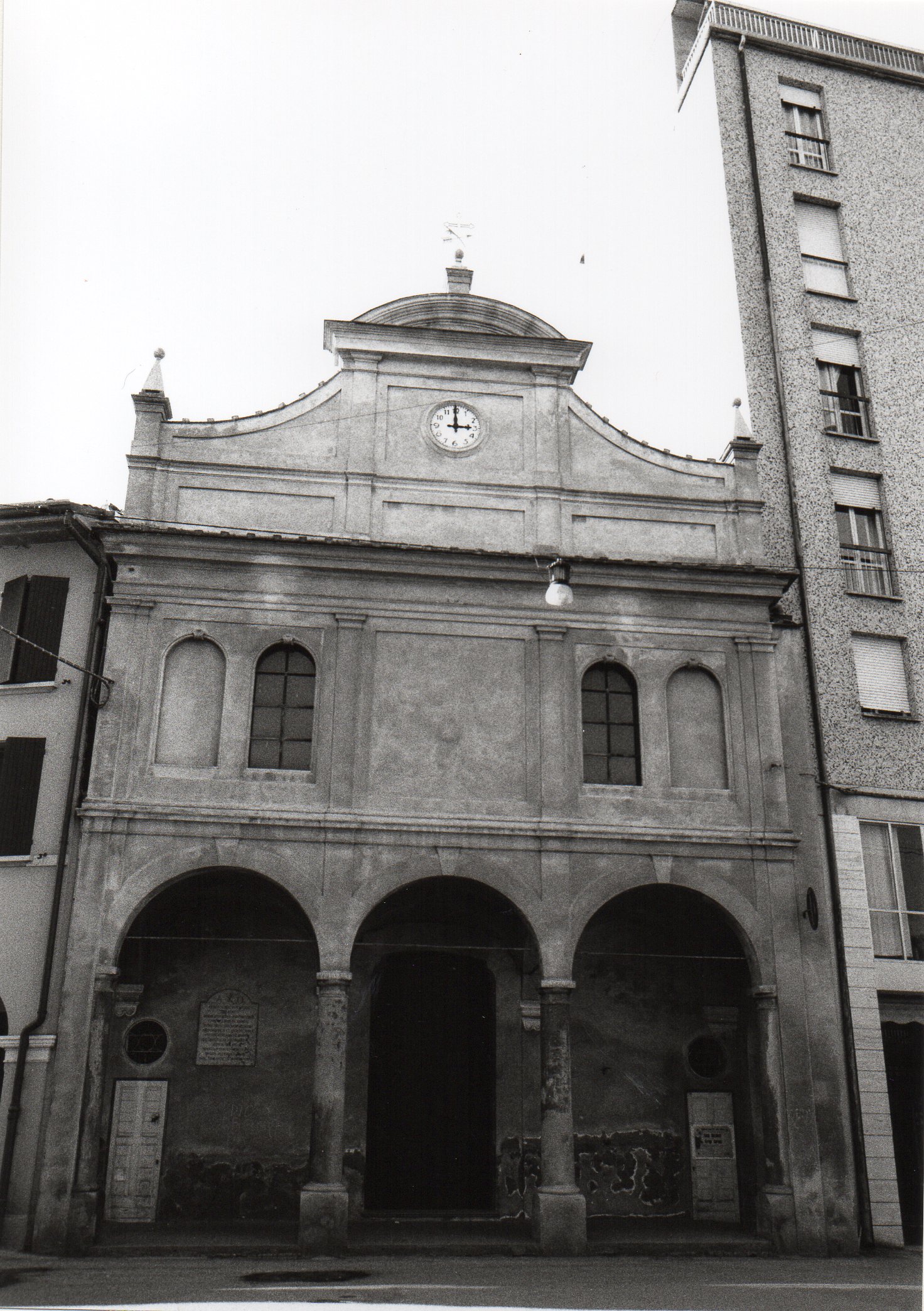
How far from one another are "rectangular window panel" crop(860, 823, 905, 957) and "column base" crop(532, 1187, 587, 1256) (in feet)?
19.1

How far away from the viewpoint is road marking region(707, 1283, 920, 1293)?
11.9 meters

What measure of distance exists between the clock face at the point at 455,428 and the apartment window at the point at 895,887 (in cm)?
829

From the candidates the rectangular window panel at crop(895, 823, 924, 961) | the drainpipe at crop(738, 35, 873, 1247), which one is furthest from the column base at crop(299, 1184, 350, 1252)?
the rectangular window panel at crop(895, 823, 924, 961)

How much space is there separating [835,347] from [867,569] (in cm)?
448

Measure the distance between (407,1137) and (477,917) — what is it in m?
3.18

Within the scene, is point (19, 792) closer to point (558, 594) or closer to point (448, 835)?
point (448, 835)

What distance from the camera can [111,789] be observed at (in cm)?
1502

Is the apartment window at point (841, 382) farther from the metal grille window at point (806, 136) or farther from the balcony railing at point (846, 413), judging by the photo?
the metal grille window at point (806, 136)

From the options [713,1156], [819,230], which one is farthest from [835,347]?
[713,1156]

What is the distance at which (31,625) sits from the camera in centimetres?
1650

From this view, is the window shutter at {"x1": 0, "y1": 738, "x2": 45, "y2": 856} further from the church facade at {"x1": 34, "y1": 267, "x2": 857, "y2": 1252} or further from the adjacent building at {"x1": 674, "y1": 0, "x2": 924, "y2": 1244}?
the adjacent building at {"x1": 674, "y1": 0, "x2": 924, "y2": 1244}

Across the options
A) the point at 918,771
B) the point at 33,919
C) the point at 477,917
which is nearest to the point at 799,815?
the point at 918,771

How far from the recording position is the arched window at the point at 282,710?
15.7 meters

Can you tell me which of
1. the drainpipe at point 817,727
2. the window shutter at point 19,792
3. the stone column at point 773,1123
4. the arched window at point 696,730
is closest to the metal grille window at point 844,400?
the drainpipe at point 817,727
